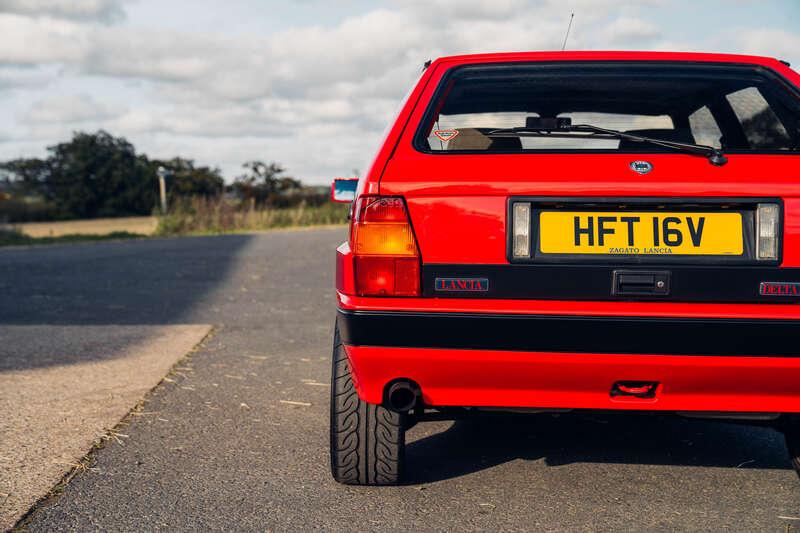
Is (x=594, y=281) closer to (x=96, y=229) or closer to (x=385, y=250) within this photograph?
(x=385, y=250)

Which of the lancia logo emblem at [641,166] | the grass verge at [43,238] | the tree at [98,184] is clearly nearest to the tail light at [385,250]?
the lancia logo emblem at [641,166]

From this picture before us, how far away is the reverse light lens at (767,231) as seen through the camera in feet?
8.63

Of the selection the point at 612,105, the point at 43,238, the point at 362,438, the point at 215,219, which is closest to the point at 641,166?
the point at 612,105

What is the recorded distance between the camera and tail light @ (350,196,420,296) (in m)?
2.74

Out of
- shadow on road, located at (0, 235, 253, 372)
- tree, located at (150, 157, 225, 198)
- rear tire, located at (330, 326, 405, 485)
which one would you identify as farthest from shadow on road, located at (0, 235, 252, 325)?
tree, located at (150, 157, 225, 198)

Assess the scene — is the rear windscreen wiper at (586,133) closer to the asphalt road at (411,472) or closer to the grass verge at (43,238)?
the asphalt road at (411,472)

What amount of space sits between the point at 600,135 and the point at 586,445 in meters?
1.65

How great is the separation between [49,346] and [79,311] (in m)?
2.35

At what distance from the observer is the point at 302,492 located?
3.18 m

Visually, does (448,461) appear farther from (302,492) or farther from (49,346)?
(49,346)

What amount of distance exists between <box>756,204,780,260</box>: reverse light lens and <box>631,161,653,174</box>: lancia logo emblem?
1.21 ft

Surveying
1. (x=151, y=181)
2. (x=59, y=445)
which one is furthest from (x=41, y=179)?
(x=59, y=445)

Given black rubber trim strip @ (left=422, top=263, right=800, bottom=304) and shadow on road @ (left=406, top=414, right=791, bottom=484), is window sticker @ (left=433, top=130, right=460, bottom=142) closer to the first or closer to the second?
black rubber trim strip @ (left=422, top=263, right=800, bottom=304)

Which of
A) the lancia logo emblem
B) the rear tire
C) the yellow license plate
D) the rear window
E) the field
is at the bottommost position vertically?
the field
